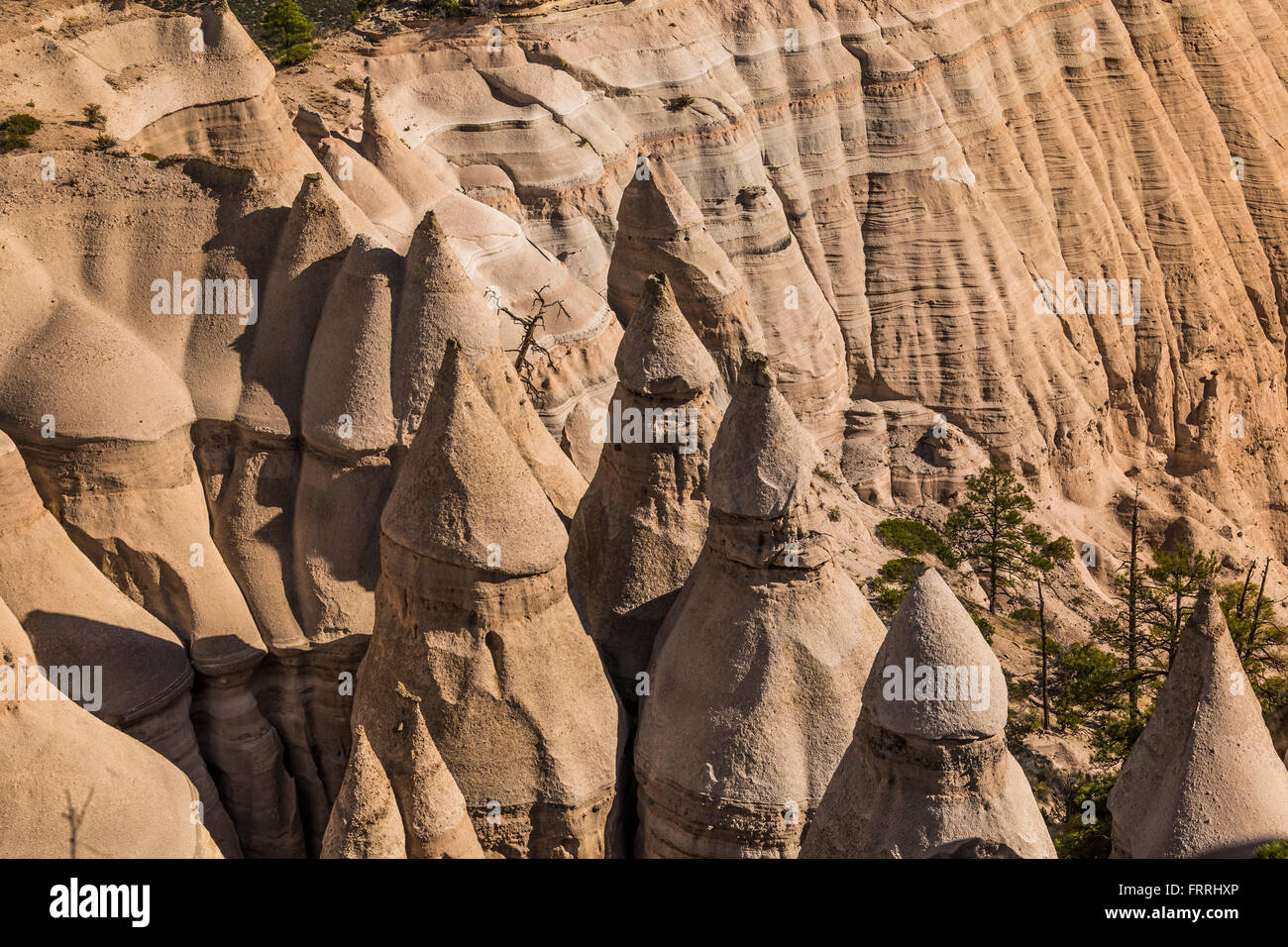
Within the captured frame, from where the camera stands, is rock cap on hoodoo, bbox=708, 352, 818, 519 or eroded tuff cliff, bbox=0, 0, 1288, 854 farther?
eroded tuff cliff, bbox=0, 0, 1288, 854

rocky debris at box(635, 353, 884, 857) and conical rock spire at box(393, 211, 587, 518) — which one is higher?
conical rock spire at box(393, 211, 587, 518)

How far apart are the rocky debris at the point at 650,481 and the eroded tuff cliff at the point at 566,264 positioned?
1832mm

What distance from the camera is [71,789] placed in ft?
45.5

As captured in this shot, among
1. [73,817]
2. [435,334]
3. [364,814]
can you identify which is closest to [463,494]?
[364,814]

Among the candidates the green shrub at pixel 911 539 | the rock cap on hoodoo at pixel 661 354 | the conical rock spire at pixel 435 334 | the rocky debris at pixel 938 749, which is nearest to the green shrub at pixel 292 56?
the green shrub at pixel 911 539

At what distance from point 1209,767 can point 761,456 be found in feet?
16.8

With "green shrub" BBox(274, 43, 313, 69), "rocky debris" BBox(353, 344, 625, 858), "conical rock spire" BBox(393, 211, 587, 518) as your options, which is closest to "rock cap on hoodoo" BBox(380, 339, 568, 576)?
"rocky debris" BBox(353, 344, 625, 858)

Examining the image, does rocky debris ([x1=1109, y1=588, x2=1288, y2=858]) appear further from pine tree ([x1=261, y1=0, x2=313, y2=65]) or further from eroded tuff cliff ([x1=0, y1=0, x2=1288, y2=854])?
pine tree ([x1=261, y1=0, x2=313, y2=65])

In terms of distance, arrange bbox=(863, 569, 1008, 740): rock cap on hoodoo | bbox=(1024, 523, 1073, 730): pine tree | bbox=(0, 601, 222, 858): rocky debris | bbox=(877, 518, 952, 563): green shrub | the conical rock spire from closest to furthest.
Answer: bbox=(863, 569, 1008, 740): rock cap on hoodoo < bbox=(0, 601, 222, 858): rocky debris < the conical rock spire < bbox=(1024, 523, 1073, 730): pine tree < bbox=(877, 518, 952, 563): green shrub

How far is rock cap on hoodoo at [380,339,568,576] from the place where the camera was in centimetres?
1470

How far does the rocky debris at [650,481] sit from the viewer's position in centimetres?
1667

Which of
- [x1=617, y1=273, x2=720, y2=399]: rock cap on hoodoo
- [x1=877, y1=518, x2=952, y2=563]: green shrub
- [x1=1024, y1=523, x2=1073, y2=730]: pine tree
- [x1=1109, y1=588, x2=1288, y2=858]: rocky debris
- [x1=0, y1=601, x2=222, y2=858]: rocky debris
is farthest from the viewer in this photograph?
[x1=877, y1=518, x2=952, y2=563]: green shrub

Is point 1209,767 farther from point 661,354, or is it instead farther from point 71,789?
point 71,789
